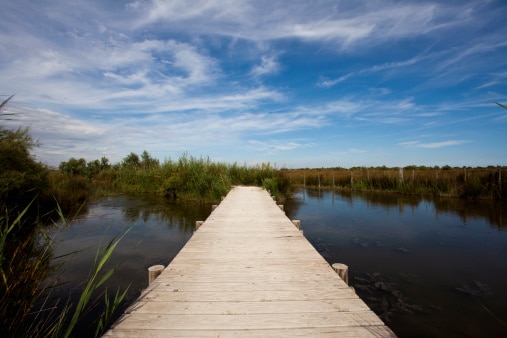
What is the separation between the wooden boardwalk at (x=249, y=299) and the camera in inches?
73.8

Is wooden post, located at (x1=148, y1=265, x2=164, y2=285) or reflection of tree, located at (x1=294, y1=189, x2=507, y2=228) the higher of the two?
wooden post, located at (x1=148, y1=265, x2=164, y2=285)

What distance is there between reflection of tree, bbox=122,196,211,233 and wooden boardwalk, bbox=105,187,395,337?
215 inches

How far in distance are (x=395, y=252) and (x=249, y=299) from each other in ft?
18.3

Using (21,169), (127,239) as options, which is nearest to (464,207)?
(127,239)

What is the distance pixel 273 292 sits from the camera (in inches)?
96.3

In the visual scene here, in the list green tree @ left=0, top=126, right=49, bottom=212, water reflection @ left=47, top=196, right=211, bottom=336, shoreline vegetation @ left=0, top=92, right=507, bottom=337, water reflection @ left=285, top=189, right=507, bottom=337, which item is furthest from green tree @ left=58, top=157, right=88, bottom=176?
water reflection @ left=285, top=189, right=507, bottom=337

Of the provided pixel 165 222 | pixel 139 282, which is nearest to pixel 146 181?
pixel 165 222

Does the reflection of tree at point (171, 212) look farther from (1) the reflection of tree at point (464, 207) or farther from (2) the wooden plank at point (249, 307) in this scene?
(1) the reflection of tree at point (464, 207)

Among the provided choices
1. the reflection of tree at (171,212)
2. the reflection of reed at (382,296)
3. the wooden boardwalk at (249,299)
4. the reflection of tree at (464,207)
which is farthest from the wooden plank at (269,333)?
the reflection of tree at (464,207)

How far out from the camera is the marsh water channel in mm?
3959

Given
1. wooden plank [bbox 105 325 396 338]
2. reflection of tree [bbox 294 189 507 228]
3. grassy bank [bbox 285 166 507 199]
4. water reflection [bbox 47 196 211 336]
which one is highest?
grassy bank [bbox 285 166 507 199]

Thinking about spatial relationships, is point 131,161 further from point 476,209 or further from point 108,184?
point 476,209

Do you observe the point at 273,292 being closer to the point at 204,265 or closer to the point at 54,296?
the point at 204,265

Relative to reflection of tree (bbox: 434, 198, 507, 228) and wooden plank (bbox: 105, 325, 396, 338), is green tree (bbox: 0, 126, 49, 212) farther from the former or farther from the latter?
reflection of tree (bbox: 434, 198, 507, 228)
